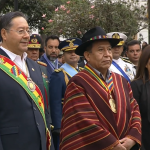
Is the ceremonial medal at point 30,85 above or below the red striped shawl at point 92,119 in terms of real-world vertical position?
above

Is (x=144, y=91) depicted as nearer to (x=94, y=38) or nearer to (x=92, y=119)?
(x=94, y=38)

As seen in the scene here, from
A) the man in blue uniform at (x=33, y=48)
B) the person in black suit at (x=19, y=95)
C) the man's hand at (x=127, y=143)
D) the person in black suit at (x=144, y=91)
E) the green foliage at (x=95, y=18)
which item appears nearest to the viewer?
the person in black suit at (x=19, y=95)

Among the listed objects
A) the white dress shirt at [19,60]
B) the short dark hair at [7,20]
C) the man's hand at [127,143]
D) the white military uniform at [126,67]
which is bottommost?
the man's hand at [127,143]

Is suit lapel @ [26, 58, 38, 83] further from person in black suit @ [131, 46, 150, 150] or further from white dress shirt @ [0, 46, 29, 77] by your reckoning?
person in black suit @ [131, 46, 150, 150]

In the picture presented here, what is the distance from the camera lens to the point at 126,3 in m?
13.2

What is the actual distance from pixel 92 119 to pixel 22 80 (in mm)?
810

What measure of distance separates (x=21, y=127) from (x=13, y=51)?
83 cm

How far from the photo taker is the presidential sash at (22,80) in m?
4.51

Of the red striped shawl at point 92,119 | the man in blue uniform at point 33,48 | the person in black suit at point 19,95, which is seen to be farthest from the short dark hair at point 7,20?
the man in blue uniform at point 33,48

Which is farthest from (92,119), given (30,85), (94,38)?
(94,38)

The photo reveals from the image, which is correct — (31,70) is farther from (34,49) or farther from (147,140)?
(34,49)

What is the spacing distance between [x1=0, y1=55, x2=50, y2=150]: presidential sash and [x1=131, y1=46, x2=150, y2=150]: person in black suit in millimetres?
1525

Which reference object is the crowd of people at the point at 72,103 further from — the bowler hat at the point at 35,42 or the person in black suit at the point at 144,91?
the bowler hat at the point at 35,42

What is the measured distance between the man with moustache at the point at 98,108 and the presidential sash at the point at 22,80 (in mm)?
284
